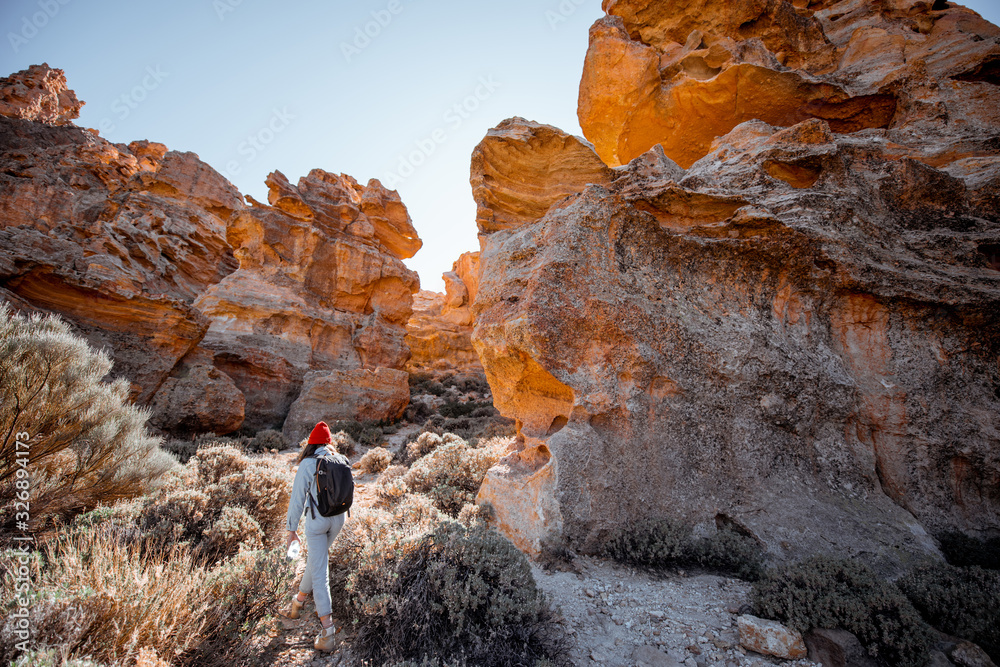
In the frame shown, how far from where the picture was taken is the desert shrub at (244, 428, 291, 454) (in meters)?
9.41

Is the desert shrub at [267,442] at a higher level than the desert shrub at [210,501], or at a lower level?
lower

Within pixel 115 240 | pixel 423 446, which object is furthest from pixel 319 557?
pixel 115 240

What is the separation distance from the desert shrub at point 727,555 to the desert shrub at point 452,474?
9.28ft

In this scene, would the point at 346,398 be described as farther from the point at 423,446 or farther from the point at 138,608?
Result: the point at 138,608

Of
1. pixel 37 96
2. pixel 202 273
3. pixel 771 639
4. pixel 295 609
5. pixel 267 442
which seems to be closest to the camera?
pixel 771 639

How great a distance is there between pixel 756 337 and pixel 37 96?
4878 centimetres

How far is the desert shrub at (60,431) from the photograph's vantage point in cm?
336

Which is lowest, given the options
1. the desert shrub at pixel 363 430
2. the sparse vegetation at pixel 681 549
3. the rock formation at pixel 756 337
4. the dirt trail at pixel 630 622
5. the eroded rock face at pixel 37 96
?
the desert shrub at pixel 363 430

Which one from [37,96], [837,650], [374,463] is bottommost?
[374,463]

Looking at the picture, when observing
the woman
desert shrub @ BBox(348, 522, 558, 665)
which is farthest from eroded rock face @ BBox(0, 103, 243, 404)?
desert shrub @ BBox(348, 522, 558, 665)

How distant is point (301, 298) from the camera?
1421 centimetres

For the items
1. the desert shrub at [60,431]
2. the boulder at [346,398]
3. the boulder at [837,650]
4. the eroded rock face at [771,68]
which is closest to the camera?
the boulder at [837,650]

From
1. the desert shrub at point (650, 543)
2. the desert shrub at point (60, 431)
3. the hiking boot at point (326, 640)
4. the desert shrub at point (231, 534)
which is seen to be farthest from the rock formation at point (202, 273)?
the desert shrub at point (650, 543)

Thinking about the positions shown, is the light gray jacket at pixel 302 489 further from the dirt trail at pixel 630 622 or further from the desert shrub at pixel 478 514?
the desert shrub at pixel 478 514
